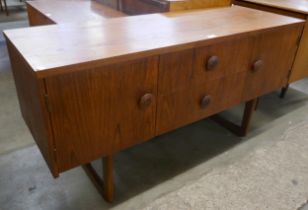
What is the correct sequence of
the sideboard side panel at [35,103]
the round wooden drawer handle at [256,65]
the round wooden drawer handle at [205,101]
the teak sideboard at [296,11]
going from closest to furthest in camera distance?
1. the sideboard side panel at [35,103]
2. the round wooden drawer handle at [205,101]
3. the round wooden drawer handle at [256,65]
4. the teak sideboard at [296,11]

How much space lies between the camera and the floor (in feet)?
4.23

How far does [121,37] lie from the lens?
3.54ft

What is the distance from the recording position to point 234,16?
1.46 m

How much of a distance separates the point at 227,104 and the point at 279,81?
421 mm

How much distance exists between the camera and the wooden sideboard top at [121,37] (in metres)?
0.87

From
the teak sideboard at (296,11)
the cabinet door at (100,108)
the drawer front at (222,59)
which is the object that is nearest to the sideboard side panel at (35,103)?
the cabinet door at (100,108)

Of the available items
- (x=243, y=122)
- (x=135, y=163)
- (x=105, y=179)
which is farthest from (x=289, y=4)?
(x=105, y=179)

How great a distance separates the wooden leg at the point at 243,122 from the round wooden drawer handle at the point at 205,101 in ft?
1.42

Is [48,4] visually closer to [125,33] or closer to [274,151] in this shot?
[125,33]

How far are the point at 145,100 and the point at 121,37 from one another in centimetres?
25

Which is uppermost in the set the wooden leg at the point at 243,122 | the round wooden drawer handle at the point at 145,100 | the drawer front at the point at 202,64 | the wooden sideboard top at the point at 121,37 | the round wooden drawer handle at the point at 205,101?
the wooden sideboard top at the point at 121,37

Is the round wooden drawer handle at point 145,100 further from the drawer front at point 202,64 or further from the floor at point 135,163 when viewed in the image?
the floor at point 135,163

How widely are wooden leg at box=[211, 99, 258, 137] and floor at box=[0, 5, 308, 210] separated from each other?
0.14 ft

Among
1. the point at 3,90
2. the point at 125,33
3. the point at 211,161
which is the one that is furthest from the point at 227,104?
the point at 3,90
